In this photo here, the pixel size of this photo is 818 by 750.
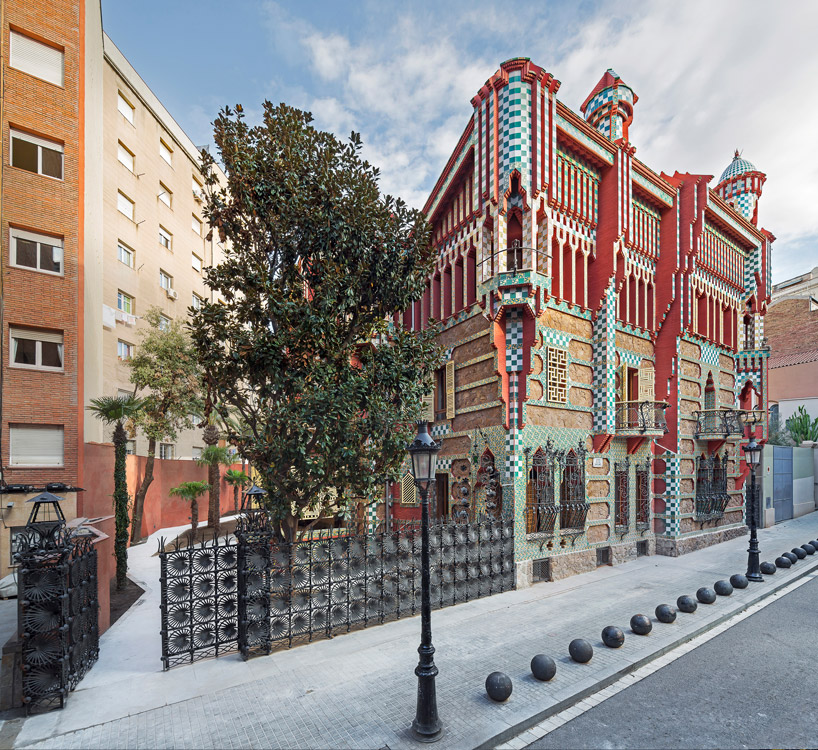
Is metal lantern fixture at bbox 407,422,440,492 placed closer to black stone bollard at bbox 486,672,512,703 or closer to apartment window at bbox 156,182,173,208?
black stone bollard at bbox 486,672,512,703

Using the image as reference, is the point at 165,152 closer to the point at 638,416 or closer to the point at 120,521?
the point at 120,521

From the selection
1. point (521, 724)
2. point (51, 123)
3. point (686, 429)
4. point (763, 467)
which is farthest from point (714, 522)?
point (51, 123)

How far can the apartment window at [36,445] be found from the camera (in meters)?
14.4

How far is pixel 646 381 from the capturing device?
1742 cm

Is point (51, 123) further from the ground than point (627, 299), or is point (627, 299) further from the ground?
point (51, 123)

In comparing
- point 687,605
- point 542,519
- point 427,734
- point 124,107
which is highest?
point 124,107

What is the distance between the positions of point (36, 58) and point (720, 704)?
2368 centimetres

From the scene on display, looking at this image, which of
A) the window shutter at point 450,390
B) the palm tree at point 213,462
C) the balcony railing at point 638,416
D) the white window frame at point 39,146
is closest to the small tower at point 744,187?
the balcony railing at point 638,416

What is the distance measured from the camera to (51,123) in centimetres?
1534

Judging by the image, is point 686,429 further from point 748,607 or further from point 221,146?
point 221,146

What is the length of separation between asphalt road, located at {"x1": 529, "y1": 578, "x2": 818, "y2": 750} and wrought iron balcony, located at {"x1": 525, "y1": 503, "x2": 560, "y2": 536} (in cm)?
472

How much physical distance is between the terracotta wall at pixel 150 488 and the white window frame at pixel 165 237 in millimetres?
10936

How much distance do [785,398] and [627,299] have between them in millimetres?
30794

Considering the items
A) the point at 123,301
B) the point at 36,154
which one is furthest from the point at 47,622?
the point at 123,301
